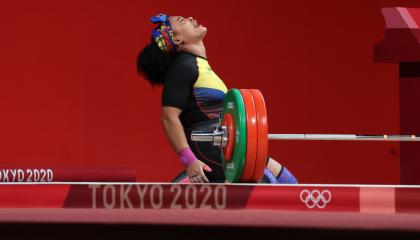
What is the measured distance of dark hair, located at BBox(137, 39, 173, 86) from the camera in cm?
320

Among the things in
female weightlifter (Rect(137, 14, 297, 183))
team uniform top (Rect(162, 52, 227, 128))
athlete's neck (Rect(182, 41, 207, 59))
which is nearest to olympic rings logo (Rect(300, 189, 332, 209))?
female weightlifter (Rect(137, 14, 297, 183))

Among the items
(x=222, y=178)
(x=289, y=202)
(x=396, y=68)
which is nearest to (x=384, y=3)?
(x=396, y=68)

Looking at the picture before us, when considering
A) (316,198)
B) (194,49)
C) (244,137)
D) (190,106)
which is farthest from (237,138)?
(194,49)

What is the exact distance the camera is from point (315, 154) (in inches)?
179

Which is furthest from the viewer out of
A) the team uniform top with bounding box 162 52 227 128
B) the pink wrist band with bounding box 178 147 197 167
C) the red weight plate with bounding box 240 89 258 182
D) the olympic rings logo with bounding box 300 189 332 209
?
the team uniform top with bounding box 162 52 227 128

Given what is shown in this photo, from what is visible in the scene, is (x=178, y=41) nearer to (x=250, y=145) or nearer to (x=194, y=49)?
(x=194, y=49)

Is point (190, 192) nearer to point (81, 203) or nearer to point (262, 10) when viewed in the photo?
point (81, 203)

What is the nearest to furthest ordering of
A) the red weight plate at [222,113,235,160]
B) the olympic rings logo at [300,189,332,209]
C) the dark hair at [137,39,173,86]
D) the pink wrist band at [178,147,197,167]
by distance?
the olympic rings logo at [300,189,332,209]
the red weight plate at [222,113,235,160]
the pink wrist band at [178,147,197,167]
the dark hair at [137,39,173,86]

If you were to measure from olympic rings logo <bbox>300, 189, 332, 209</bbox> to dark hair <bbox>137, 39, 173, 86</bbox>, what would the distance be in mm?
1528

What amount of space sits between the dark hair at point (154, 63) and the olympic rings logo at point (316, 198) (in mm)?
1528

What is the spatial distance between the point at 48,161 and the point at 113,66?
0.68 metres

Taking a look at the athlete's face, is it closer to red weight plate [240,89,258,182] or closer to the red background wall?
red weight plate [240,89,258,182]

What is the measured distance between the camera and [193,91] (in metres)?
2.98

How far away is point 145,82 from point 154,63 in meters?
1.28
